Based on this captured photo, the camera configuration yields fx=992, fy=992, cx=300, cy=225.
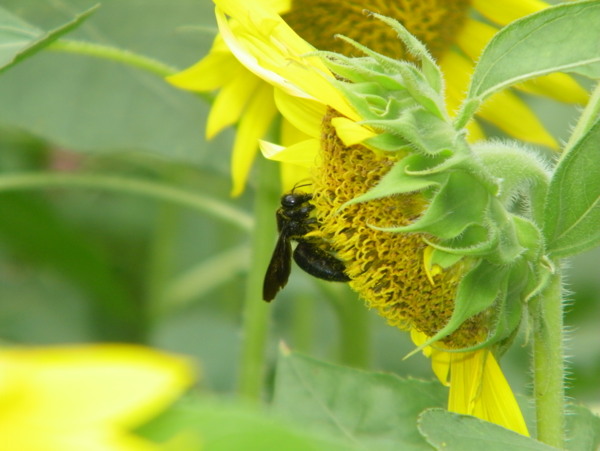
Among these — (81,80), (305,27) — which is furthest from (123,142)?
(305,27)

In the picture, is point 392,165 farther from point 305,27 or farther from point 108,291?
point 108,291

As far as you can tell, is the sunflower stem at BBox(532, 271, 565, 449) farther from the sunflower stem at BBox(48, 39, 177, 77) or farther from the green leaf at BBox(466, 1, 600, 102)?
the sunflower stem at BBox(48, 39, 177, 77)

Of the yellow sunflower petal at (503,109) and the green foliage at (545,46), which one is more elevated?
the green foliage at (545,46)

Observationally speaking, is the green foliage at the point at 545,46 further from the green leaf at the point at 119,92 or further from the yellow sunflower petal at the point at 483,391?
the green leaf at the point at 119,92

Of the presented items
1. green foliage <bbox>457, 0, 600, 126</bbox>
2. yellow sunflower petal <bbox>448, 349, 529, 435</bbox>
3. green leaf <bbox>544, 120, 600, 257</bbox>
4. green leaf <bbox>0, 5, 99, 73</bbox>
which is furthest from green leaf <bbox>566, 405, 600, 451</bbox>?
green leaf <bbox>0, 5, 99, 73</bbox>

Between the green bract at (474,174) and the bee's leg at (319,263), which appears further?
the bee's leg at (319,263)

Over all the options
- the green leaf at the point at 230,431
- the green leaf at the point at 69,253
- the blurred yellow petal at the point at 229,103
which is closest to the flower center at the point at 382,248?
the blurred yellow petal at the point at 229,103
